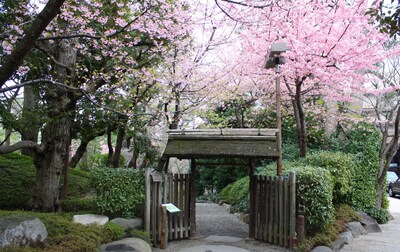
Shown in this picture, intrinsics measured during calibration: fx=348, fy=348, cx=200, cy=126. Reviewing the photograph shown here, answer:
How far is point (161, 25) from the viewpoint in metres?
9.50

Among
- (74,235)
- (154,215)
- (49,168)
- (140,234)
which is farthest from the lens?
(49,168)

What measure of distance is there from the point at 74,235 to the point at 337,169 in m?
6.68

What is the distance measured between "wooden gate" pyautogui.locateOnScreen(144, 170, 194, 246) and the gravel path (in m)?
0.30

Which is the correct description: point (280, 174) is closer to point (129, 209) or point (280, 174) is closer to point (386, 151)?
point (129, 209)

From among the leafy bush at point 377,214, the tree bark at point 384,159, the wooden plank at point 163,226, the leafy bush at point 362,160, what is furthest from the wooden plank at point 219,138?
the tree bark at point 384,159

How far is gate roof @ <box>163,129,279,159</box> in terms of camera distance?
7.64 metres

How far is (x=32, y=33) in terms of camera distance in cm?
365

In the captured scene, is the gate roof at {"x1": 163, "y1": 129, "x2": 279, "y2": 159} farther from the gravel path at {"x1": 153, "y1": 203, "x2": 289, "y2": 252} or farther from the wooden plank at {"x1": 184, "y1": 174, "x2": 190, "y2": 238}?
the gravel path at {"x1": 153, "y1": 203, "x2": 289, "y2": 252}

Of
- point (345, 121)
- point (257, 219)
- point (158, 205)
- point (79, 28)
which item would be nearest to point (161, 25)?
point (79, 28)

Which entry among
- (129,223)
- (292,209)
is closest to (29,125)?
(129,223)

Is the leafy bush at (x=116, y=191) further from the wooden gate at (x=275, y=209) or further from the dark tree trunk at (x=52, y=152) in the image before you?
the wooden gate at (x=275, y=209)

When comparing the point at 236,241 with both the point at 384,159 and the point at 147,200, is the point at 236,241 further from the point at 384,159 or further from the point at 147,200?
the point at 384,159

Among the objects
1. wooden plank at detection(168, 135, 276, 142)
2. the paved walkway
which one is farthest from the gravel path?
wooden plank at detection(168, 135, 276, 142)

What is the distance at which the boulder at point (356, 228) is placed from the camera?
8867 millimetres
